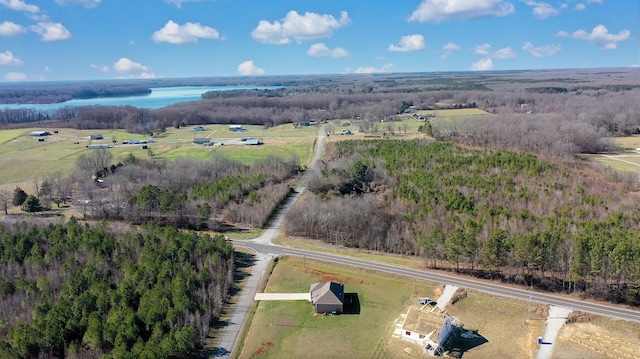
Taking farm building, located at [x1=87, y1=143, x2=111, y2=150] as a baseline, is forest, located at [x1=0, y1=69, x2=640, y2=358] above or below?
below

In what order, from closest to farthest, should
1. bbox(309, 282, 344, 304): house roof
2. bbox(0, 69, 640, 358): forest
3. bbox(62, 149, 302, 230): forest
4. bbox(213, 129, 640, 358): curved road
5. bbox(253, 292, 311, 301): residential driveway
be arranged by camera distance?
bbox(0, 69, 640, 358): forest
bbox(213, 129, 640, 358): curved road
bbox(309, 282, 344, 304): house roof
bbox(253, 292, 311, 301): residential driveway
bbox(62, 149, 302, 230): forest

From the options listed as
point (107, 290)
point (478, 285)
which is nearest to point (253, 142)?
point (107, 290)

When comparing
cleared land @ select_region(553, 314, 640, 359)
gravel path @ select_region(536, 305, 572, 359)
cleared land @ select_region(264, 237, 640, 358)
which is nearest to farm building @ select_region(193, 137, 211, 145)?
cleared land @ select_region(264, 237, 640, 358)

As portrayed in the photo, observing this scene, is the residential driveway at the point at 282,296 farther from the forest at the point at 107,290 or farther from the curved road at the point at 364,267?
the forest at the point at 107,290

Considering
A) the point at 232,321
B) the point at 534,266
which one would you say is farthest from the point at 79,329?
the point at 534,266

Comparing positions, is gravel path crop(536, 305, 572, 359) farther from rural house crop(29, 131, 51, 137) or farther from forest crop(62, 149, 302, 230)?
rural house crop(29, 131, 51, 137)

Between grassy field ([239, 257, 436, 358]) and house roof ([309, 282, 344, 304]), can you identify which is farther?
house roof ([309, 282, 344, 304])
